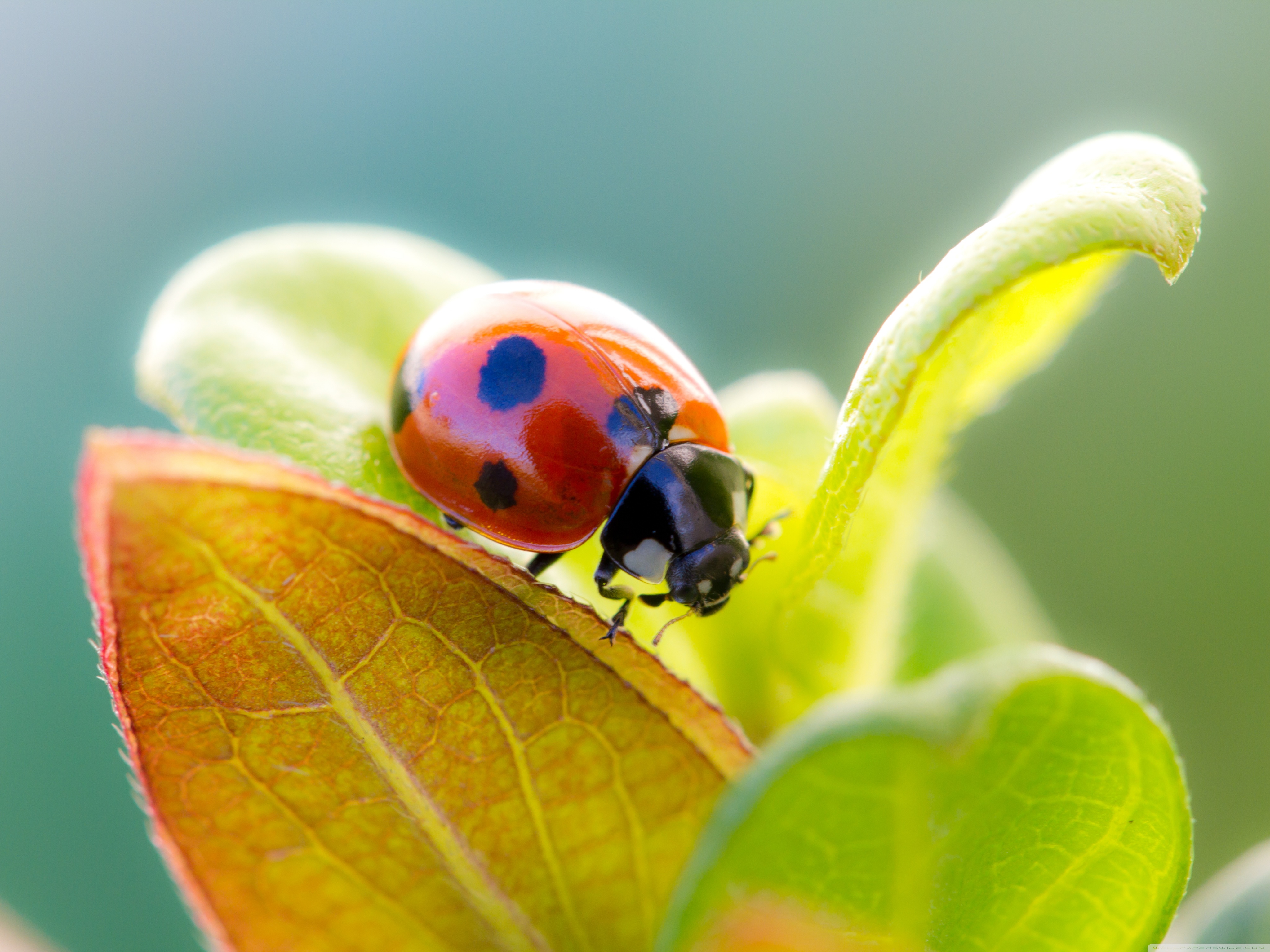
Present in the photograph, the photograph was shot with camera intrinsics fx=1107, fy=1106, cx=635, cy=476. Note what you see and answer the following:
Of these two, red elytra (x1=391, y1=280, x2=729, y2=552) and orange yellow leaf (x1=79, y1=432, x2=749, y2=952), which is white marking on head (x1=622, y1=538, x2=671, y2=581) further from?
orange yellow leaf (x1=79, y1=432, x2=749, y2=952)

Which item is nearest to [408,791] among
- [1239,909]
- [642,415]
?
[642,415]

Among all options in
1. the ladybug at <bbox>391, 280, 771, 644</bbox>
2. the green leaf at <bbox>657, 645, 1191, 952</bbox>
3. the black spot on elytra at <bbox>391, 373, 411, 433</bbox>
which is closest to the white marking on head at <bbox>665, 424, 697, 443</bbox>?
the ladybug at <bbox>391, 280, 771, 644</bbox>

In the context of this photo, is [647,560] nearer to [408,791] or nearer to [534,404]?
[534,404]

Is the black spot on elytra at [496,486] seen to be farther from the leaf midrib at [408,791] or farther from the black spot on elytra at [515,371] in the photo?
the leaf midrib at [408,791]

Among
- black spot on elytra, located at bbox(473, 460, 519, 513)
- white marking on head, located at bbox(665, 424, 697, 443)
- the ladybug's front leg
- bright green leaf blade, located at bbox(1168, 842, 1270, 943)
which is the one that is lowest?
bright green leaf blade, located at bbox(1168, 842, 1270, 943)

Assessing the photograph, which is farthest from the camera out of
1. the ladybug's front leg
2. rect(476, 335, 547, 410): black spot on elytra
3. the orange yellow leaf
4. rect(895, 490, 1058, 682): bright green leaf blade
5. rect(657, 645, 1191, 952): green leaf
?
rect(895, 490, 1058, 682): bright green leaf blade

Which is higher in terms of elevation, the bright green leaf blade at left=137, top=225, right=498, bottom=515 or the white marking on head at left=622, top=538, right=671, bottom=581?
the bright green leaf blade at left=137, top=225, right=498, bottom=515

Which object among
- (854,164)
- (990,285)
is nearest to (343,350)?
(990,285)
